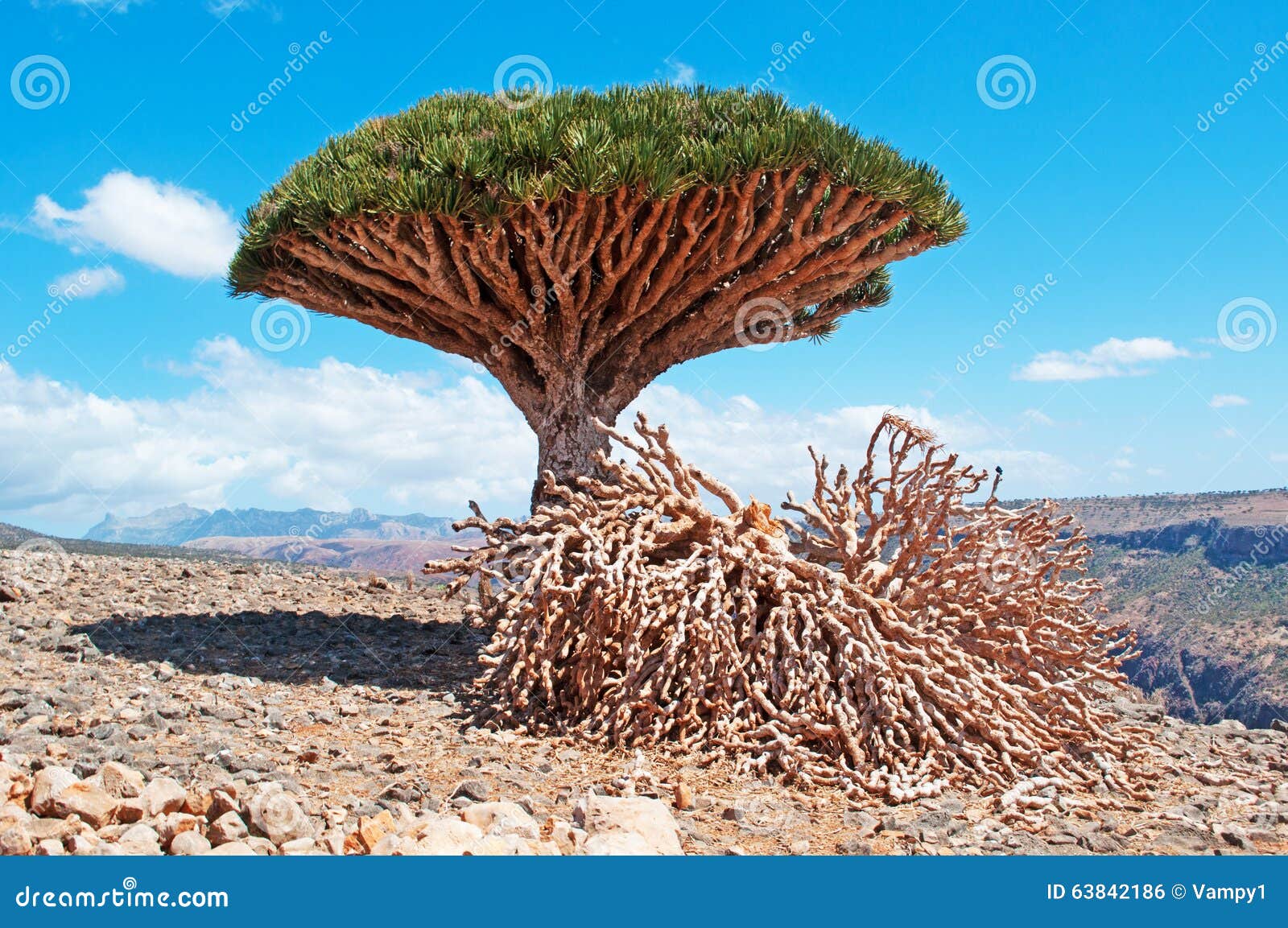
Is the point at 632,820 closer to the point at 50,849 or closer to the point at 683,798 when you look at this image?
the point at 683,798

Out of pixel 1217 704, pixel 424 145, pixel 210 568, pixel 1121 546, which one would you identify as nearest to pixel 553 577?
pixel 424 145

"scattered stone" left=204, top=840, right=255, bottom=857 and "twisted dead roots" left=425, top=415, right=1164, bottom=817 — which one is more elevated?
"twisted dead roots" left=425, top=415, right=1164, bottom=817

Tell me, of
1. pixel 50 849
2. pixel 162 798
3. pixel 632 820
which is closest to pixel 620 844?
pixel 632 820

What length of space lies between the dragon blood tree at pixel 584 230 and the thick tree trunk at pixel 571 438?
1 centimetres

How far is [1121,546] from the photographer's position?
1491 inches

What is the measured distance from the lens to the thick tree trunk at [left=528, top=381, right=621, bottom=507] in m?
7.21

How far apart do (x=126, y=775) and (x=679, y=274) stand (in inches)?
181

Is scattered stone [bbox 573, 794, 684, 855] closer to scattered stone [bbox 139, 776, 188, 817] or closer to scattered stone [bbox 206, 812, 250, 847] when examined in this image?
scattered stone [bbox 206, 812, 250, 847]

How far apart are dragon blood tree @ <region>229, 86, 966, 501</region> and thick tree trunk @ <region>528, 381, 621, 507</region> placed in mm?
14

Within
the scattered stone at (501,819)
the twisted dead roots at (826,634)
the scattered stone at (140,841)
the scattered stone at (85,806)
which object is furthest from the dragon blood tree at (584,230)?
the scattered stone at (140,841)

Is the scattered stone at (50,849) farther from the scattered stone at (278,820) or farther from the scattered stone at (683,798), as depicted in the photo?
the scattered stone at (683,798)

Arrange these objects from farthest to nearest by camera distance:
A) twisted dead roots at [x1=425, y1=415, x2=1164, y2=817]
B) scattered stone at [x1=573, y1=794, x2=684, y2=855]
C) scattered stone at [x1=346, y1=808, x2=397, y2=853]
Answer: twisted dead roots at [x1=425, y1=415, x2=1164, y2=817] < scattered stone at [x1=573, y1=794, x2=684, y2=855] < scattered stone at [x1=346, y1=808, x2=397, y2=853]

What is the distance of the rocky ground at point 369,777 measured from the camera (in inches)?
134

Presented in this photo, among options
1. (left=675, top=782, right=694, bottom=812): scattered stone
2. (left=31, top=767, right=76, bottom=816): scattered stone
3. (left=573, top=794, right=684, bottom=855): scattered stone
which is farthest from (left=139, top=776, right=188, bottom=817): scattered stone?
(left=675, top=782, right=694, bottom=812): scattered stone
